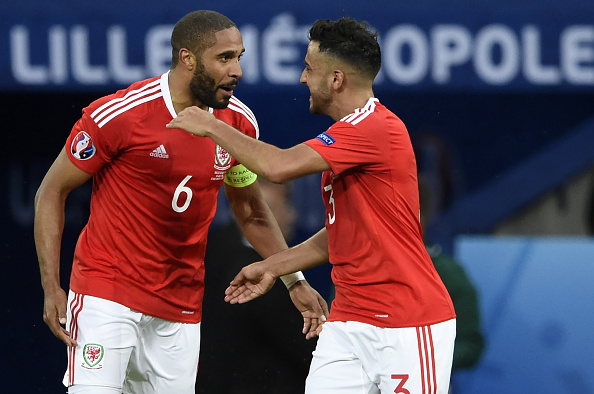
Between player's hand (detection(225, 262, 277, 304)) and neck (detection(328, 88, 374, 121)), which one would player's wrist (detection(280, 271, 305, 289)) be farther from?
neck (detection(328, 88, 374, 121))

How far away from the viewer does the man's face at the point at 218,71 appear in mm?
3539

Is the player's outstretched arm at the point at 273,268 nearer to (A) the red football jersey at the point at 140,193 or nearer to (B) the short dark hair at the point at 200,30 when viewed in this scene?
(A) the red football jersey at the point at 140,193

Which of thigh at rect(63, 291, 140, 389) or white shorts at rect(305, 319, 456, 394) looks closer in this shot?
white shorts at rect(305, 319, 456, 394)

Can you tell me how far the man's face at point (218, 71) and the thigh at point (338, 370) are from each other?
3.18 feet

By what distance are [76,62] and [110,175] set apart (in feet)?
6.37

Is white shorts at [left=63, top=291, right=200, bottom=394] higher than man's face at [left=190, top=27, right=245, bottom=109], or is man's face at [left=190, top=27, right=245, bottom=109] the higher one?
man's face at [left=190, top=27, right=245, bottom=109]

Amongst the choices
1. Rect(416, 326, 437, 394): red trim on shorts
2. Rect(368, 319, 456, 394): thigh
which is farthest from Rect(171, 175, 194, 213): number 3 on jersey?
Rect(416, 326, 437, 394): red trim on shorts

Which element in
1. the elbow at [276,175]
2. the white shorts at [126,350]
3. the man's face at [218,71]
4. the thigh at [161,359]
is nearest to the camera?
the elbow at [276,175]

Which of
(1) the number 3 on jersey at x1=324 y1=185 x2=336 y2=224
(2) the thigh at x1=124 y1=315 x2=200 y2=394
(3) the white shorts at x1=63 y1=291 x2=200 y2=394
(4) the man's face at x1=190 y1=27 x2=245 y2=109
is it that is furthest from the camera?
(2) the thigh at x1=124 y1=315 x2=200 y2=394

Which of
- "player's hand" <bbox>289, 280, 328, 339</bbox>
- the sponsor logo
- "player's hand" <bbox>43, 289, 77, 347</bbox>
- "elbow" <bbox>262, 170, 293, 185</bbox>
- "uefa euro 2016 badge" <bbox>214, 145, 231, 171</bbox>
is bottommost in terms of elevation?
"player's hand" <bbox>289, 280, 328, 339</bbox>

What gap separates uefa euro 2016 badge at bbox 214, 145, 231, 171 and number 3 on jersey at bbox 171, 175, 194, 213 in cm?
13

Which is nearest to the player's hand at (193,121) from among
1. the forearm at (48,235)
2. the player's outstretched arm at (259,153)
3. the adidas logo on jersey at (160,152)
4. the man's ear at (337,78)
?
the player's outstretched arm at (259,153)

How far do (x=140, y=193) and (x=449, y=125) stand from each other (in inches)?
97.8

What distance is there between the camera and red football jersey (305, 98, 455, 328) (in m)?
3.22
